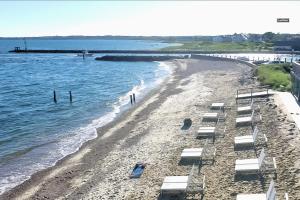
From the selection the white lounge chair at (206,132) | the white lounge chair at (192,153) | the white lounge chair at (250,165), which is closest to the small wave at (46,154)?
the white lounge chair at (192,153)

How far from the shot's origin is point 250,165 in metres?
16.8

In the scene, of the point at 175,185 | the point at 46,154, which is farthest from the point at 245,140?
the point at 46,154

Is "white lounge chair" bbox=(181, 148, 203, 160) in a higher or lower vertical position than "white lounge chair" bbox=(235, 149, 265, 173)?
lower

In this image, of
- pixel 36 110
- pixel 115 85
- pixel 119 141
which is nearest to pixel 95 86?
pixel 115 85

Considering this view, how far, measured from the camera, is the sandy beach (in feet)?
52.5

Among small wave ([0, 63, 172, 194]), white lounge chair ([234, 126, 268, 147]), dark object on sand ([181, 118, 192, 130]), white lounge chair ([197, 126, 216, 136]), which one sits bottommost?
small wave ([0, 63, 172, 194])

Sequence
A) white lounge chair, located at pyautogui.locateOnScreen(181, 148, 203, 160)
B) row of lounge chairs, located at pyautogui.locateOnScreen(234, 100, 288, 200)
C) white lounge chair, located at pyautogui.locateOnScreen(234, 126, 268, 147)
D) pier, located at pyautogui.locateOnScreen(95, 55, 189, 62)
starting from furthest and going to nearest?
pier, located at pyautogui.locateOnScreen(95, 55, 189, 62), white lounge chair, located at pyautogui.locateOnScreen(234, 126, 268, 147), white lounge chair, located at pyautogui.locateOnScreen(181, 148, 203, 160), row of lounge chairs, located at pyautogui.locateOnScreen(234, 100, 288, 200)

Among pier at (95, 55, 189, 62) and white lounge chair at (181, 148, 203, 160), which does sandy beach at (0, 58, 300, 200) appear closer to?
white lounge chair at (181, 148, 203, 160)

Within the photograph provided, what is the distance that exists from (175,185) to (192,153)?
4214 mm

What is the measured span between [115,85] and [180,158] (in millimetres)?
40767

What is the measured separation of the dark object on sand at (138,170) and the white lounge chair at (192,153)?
2.06 meters

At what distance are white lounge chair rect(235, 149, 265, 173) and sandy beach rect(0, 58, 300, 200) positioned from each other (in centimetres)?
46

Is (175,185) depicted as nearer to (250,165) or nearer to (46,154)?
(250,165)

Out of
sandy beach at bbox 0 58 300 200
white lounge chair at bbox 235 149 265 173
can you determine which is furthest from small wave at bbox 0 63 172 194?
white lounge chair at bbox 235 149 265 173
